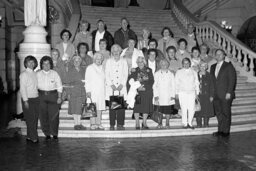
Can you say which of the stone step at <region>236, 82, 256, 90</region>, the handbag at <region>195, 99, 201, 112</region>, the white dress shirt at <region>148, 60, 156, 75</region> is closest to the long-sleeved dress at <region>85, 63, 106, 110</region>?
the white dress shirt at <region>148, 60, 156, 75</region>

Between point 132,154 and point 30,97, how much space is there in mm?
2474

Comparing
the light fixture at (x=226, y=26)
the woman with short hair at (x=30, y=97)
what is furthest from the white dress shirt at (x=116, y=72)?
the light fixture at (x=226, y=26)

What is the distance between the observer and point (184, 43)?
869cm

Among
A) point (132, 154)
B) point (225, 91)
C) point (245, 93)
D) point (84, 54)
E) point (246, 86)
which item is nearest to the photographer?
point (132, 154)

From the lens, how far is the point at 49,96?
23.4 ft

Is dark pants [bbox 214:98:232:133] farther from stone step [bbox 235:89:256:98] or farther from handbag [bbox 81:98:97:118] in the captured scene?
handbag [bbox 81:98:97:118]

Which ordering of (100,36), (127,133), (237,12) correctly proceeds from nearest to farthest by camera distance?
(127,133)
(100,36)
(237,12)

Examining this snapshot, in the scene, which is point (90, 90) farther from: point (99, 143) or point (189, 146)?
point (189, 146)

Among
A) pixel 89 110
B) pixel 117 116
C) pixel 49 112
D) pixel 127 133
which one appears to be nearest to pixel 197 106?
pixel 127 133

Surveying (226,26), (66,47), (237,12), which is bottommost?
(66,47)

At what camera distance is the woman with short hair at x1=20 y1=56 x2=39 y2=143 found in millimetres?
6922

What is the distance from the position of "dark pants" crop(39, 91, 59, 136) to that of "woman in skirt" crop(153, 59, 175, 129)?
222 centimetres

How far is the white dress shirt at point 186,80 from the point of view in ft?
25.3

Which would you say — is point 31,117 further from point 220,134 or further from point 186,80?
point 220,134
